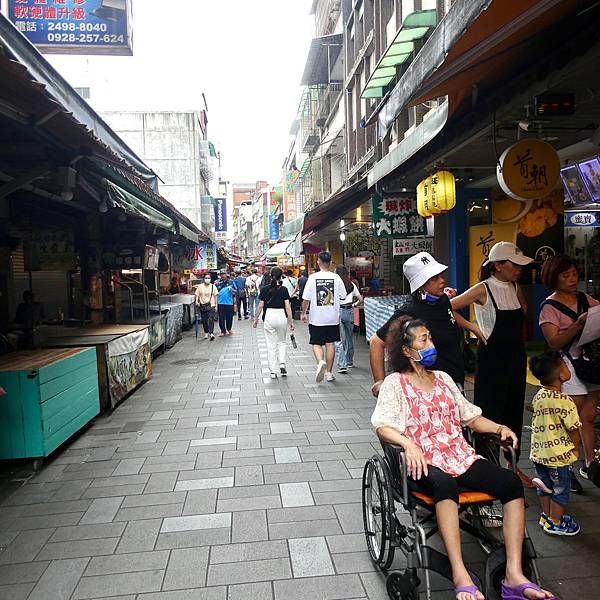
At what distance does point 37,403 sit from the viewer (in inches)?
190

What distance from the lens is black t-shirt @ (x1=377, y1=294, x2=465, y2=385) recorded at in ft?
12.3

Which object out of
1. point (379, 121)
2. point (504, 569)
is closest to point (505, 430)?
point (504, 569)

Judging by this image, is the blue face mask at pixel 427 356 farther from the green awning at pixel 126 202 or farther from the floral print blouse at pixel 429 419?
the green awning at pixel 126 202

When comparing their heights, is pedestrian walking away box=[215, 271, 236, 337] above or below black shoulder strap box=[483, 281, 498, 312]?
below

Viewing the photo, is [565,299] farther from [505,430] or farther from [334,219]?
[334,219]

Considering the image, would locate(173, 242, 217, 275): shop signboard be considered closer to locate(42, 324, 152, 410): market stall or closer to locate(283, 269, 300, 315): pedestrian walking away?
locate(283, 269, 300, 315): pedestrian walking away

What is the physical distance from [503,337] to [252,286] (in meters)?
16.3

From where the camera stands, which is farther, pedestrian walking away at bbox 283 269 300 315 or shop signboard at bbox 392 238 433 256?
pedestrian walking away at bbox 283 269 300 315

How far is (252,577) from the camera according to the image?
3055 millimetres

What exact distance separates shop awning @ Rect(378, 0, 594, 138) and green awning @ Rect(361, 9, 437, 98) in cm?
651

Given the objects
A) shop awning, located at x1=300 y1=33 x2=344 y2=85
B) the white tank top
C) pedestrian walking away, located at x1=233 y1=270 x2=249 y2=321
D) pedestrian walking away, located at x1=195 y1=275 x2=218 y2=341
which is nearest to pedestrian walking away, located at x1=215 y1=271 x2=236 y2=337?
pedestrian walking away, located at x1=195 y1=275 x2=218 y2=341

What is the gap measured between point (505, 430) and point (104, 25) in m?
10.2

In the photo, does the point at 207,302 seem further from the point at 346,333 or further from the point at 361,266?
the point at 346,333

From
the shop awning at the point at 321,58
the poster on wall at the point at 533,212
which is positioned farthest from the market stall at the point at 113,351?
the shop awning at the point at 321,58
